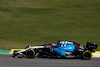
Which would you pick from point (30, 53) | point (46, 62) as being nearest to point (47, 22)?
point (30, 53)

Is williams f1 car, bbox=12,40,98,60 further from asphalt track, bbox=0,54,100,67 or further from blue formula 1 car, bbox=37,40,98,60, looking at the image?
asphalt track, bbox=0,54,100,67

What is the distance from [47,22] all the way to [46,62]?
886 cm

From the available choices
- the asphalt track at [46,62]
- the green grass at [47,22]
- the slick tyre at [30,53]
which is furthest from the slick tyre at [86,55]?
the green grass at [47,22]

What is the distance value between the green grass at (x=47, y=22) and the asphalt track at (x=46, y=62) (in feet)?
12.4

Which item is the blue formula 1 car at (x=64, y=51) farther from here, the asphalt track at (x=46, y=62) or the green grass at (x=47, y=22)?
the green grass at (x=47, y=22)

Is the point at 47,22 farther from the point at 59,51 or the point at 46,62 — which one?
the point at 46,62

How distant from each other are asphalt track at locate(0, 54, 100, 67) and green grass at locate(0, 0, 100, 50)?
378 centimetres

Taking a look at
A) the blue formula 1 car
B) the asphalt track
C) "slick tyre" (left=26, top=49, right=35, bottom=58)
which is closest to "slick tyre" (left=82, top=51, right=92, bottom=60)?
the blue formula 1 car

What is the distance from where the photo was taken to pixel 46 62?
8.88 m

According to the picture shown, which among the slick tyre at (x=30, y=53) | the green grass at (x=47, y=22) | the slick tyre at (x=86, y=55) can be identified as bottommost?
the slick tyre at (x=86, y=55)

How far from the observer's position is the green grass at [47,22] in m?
14.6

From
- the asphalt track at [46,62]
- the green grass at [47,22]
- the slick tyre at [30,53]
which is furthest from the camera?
the green grass at [47,22]

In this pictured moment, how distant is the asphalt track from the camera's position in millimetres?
8402

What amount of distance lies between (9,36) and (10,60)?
5.90 m
